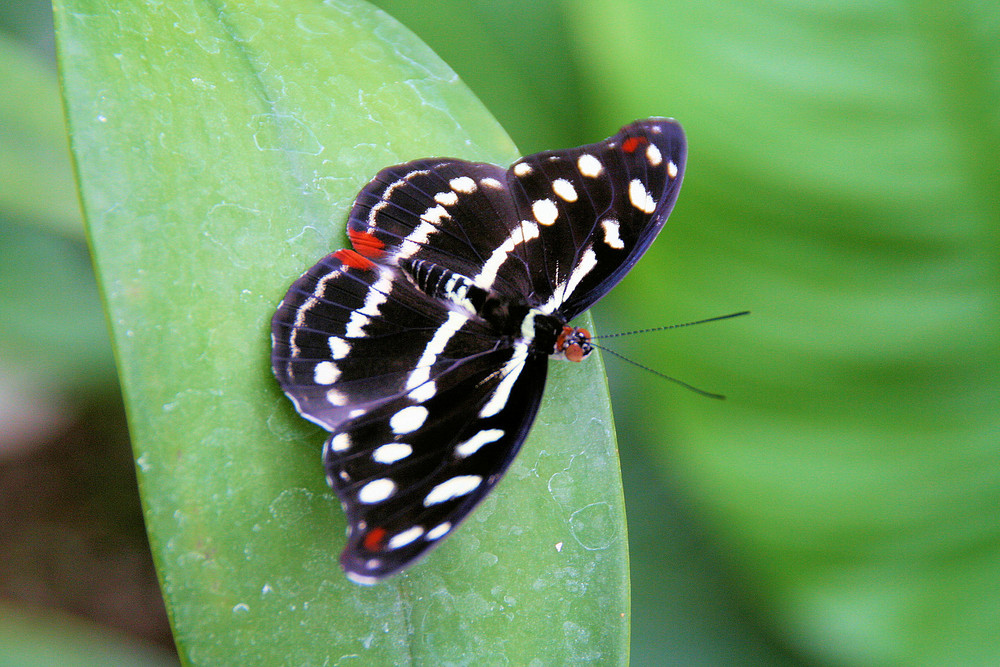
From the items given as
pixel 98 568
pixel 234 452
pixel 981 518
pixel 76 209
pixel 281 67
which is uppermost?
pixel 281 67

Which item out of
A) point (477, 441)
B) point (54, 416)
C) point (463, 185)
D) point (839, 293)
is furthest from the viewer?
point (54, 416)

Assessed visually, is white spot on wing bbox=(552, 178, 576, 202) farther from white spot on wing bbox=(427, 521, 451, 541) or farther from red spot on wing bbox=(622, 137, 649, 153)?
white spot on wing bbox=(427, 521, 451, 541)

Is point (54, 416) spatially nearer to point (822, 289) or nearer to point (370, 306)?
point (370, 306)

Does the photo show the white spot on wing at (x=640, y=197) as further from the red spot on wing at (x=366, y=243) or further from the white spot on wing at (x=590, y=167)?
the red spot on wing at (x=366, y=243)

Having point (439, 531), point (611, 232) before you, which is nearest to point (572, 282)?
point (611, 232)

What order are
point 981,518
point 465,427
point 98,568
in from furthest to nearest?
1. point 98,568
2. point 981,518
3. point 465,427

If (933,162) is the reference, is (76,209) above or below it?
below

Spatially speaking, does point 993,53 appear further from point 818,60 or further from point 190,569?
point 190,569

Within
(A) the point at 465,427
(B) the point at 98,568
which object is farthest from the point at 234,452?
(B) the point at 98,568
